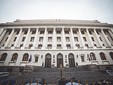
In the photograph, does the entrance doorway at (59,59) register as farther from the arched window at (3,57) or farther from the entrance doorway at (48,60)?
the arched window at (3,57)

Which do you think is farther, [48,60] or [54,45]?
[54,45]

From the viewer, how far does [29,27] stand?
30797 millimetres

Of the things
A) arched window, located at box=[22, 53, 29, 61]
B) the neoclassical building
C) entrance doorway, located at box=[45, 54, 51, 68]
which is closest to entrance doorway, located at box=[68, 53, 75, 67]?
the neoclassical building

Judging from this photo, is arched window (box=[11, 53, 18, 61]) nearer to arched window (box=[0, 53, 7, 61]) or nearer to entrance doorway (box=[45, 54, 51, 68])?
arched window (box=[0, 53, 7, 61])

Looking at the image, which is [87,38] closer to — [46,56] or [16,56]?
[46,56]

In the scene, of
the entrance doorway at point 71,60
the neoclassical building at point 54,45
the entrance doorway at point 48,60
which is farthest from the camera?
the entrance doorway at point 71,60

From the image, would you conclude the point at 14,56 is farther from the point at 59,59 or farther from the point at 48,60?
the point at 59,59

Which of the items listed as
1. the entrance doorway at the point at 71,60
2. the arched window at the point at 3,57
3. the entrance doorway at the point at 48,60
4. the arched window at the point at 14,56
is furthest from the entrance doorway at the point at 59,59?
the arched window at the point at 3,57

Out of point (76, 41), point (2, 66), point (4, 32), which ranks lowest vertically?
point (2, 66)

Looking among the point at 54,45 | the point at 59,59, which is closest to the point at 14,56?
the point at 54,45

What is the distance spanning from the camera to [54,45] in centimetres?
2617

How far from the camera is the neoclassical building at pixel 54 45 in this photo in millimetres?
24047

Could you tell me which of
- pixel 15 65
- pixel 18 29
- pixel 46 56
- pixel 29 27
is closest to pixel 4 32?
pixel 18 29

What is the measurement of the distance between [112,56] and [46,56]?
1715 centimetres
